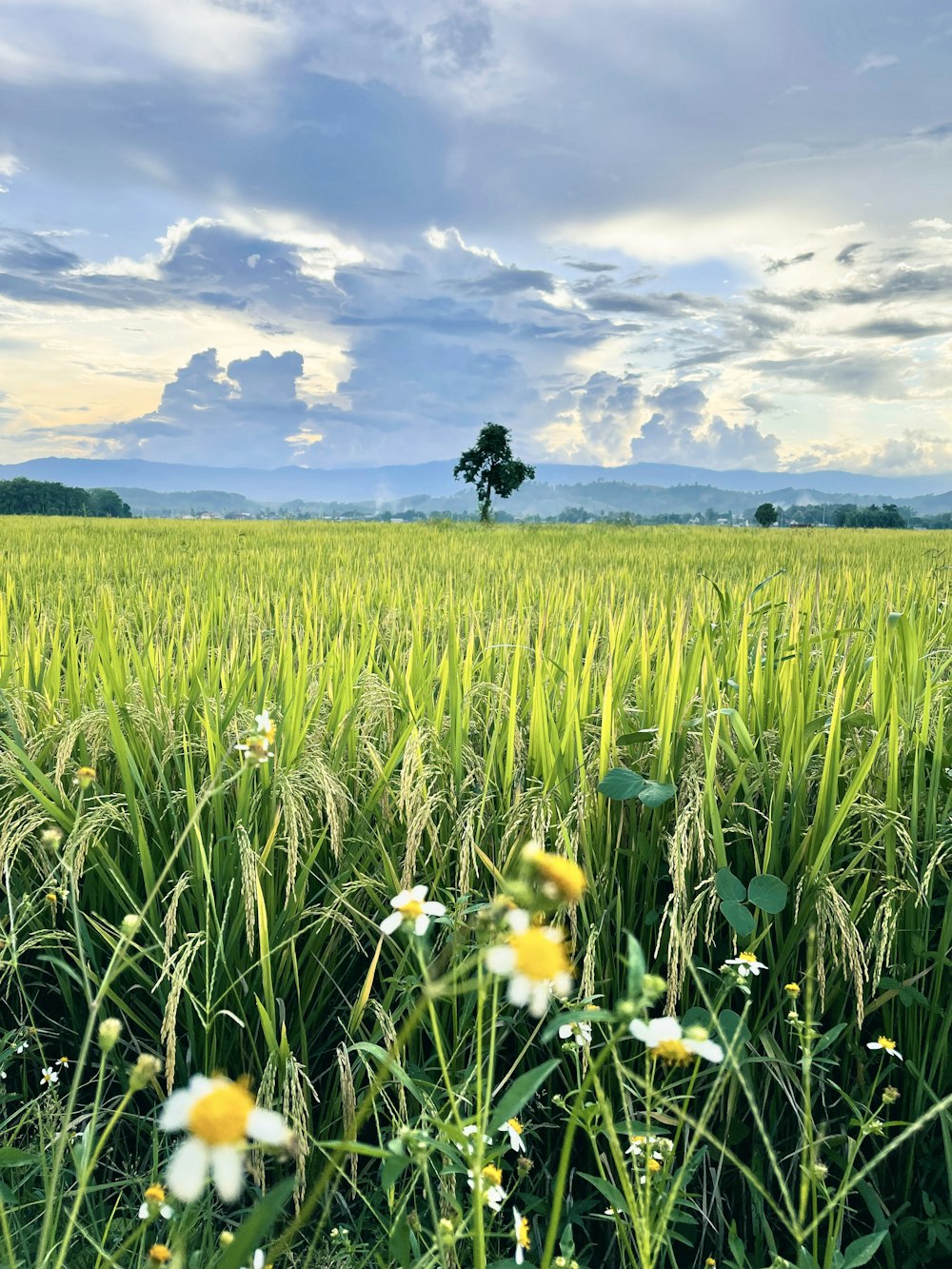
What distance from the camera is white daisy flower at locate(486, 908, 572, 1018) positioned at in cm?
64

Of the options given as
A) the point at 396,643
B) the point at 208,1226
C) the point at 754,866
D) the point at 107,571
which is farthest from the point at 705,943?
the point at 107,571

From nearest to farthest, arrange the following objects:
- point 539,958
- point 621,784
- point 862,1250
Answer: point 539,958
point 862,1250
point 621,784

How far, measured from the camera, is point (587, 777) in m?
2.14

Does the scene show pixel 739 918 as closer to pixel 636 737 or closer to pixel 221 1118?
pixel 636 737

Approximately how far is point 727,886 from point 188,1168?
1499 millimetres

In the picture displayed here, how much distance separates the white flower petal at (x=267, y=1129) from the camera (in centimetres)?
54

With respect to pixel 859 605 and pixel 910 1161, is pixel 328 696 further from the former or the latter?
pixel 859 605

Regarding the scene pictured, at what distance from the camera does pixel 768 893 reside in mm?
1793

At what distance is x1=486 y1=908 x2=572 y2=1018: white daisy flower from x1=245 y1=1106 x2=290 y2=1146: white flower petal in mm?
197

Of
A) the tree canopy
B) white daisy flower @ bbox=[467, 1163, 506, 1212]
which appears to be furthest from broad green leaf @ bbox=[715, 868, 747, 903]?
the tree canopy

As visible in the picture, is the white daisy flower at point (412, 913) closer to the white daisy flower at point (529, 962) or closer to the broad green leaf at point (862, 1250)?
the white daisy flower at point (529, 962)

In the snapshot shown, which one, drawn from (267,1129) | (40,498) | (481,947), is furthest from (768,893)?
(40,498)

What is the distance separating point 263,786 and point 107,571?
20.4ft

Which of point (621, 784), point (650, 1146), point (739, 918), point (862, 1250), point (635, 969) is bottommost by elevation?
point (862, 1250)
